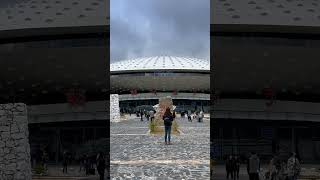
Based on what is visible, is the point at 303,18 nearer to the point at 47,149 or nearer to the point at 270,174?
the point at 270,174

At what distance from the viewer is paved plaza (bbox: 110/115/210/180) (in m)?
12.3

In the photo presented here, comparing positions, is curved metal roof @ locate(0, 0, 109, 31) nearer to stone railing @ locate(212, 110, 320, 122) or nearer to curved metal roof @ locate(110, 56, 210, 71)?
stone railing @ locate(212, 110, 320, 122)

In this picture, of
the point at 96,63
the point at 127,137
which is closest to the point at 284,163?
the point at 96,63

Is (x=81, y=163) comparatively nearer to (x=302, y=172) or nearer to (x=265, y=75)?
(x=302, y=172)

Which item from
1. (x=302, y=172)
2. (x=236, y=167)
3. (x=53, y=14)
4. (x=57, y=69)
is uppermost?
(x=53, y=14)

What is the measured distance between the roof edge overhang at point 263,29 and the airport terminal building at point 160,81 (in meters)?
18.3

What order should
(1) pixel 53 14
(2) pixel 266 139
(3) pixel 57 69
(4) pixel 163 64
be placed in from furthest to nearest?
1. (4) pixel 163 64
2. (3) pixel 57 69
3. (1) pixel 53 14
4. (2) pixel 266 139

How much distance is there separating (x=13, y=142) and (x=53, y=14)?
17.6 feet

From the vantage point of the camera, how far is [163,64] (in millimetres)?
46250

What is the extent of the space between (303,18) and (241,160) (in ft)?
16.4

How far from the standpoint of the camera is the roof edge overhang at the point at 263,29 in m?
14.4

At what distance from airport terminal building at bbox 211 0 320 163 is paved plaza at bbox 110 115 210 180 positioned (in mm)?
1152

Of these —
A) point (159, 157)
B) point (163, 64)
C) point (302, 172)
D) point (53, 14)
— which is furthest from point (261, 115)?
point (163, 64)

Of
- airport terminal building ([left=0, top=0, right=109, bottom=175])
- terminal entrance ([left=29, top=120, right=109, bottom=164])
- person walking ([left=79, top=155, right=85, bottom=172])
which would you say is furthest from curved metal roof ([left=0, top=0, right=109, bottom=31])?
person walking ([left=79, top=155, right=85, bottom=172])
